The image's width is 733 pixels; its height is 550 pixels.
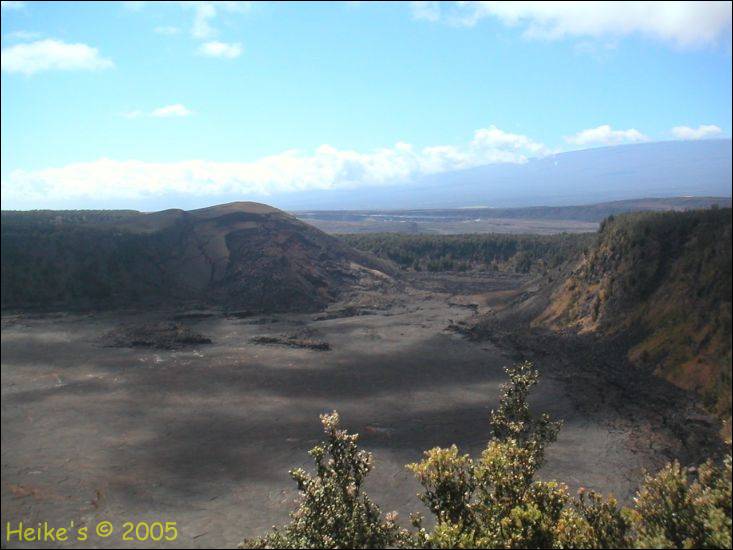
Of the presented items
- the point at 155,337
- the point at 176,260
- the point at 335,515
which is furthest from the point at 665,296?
the point at 176,260

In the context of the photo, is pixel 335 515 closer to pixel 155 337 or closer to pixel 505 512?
pixel 505 512

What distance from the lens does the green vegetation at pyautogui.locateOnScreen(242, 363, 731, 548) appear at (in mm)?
8773

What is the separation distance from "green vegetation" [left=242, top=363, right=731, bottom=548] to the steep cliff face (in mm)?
18936

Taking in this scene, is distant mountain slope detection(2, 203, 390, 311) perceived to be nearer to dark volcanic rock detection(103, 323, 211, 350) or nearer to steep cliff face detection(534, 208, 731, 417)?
dark volcanic rock detection(103, 323, 211, 350)

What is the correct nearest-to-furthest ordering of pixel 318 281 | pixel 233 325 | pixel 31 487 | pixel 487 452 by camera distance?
pixel 487 452 < pixel 31 487 < pixel 233 325 < pixel 318 281

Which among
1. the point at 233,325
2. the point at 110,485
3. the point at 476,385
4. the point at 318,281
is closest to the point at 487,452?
the point at 110,485

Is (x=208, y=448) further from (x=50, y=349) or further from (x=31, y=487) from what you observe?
(x=50, y=349)

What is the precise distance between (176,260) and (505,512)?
42337 mm

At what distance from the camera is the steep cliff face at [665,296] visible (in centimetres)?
2766

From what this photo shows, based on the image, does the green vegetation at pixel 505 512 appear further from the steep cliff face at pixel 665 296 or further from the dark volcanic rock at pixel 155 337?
the dark volcanic rock at pixel 155 337

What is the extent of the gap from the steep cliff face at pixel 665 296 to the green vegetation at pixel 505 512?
1894 cm

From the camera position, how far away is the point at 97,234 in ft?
104

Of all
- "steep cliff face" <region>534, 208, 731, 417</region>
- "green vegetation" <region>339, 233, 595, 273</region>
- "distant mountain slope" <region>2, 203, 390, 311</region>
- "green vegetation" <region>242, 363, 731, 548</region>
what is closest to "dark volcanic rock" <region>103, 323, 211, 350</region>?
"distant mountain slope" <region>2, 203, 390, 311</region>

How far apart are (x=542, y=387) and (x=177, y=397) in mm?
21837
